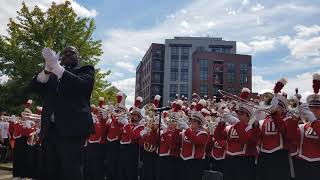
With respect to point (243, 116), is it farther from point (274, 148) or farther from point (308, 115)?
point (308, 115)

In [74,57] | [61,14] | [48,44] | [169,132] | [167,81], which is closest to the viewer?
[74,57]

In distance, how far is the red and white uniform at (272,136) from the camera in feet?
22.4

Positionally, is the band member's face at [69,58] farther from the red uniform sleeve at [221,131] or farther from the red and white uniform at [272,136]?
the red uniform sleeve at [221,131]

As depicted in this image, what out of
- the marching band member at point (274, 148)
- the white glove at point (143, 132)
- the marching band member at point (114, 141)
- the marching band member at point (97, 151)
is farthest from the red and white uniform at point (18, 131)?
the marching band member at point (274, 148)

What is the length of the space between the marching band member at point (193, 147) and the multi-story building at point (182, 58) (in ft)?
277

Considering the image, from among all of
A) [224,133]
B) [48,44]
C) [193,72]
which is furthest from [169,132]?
[193,72]

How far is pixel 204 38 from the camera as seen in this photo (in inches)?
3890

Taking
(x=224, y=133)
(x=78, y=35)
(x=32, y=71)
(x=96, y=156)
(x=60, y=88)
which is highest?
(x=78, y=35)

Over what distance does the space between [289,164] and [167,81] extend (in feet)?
292

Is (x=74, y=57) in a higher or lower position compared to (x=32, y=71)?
lower

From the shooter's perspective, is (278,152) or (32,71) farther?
(32,71)

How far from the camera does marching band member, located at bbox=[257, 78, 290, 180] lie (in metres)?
6.75

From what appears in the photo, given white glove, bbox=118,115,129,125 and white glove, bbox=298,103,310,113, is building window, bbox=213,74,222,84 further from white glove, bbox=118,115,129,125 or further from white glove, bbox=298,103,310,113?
white glove, bbox=298,103,310,113

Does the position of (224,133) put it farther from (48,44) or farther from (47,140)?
(48,44)
